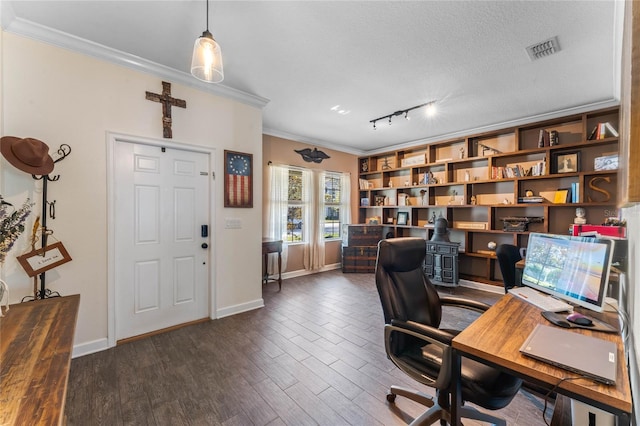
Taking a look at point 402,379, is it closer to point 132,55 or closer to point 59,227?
point 59,227

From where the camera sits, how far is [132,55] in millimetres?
2531

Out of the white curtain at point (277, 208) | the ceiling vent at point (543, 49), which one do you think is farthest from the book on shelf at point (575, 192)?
the white curtain at point (277, 208)

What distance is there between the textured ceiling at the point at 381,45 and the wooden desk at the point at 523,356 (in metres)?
2.10

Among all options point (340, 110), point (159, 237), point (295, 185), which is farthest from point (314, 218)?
point (159, 237)

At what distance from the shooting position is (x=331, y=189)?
6.07m

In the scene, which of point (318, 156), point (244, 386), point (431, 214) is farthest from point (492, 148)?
point (244, 386)

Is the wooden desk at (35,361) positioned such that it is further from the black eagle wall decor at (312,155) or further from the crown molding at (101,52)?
the black eagle wall decor at (312,155)

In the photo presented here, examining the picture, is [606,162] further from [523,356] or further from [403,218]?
[523,356]

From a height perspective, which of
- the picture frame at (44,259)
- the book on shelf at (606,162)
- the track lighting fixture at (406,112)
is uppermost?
the track lighting fixture at (406,112)

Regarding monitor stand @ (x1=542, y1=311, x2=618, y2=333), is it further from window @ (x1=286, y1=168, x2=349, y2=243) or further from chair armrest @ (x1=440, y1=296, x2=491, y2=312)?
window @ (x1=286, y1=168, x2=349, y2=243)

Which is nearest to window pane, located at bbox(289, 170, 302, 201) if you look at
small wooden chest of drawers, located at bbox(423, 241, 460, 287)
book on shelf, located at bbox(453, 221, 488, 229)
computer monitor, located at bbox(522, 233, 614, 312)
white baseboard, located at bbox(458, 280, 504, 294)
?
small wooden chest of drawers, located at bbox(423, 241, 460, 287)

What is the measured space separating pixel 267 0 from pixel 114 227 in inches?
93.4

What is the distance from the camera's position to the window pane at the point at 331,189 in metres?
5.98

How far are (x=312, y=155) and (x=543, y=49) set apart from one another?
3797mm
